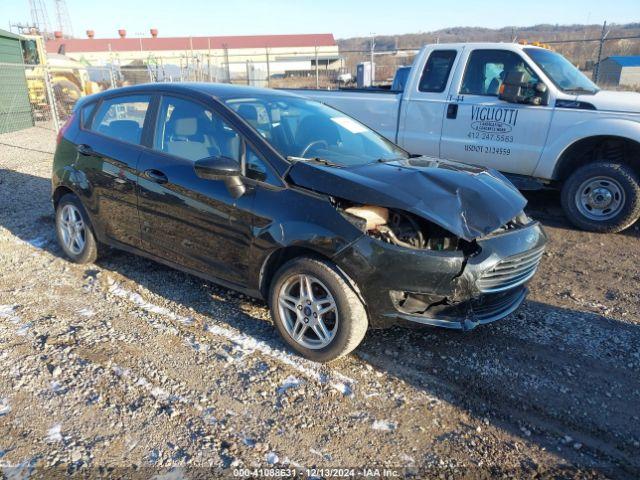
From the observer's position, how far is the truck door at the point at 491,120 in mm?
6184

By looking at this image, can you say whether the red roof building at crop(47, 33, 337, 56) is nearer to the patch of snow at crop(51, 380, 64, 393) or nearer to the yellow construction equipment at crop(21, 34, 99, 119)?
the yellow construction equipment at crop(21, 34, 99, 119)

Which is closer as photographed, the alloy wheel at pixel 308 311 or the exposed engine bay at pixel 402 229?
the exposed engine bay at pixel 402 229

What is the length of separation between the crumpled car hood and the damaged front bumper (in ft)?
0.54

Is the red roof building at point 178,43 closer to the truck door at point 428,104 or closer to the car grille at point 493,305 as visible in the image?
the truck door at point 428,104

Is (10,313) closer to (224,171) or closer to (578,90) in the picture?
(224,171)

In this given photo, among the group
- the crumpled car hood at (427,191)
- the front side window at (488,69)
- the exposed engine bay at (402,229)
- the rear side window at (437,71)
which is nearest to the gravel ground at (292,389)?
the exposed engine bay at (402,229)

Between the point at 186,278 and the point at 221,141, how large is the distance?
1559 millimetres

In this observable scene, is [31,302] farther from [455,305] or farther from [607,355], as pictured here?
[607,355]

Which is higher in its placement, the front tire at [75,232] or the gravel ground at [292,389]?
the front tire at [75,232]

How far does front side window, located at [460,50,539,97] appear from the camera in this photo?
21.1ft

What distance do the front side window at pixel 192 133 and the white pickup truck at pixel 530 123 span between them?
3822 millimetres

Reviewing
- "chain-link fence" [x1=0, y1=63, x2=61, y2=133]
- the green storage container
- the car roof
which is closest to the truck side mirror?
the car roof

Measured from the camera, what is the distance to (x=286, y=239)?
331 centimetres

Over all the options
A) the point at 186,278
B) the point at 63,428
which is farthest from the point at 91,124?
the point at 63,428
